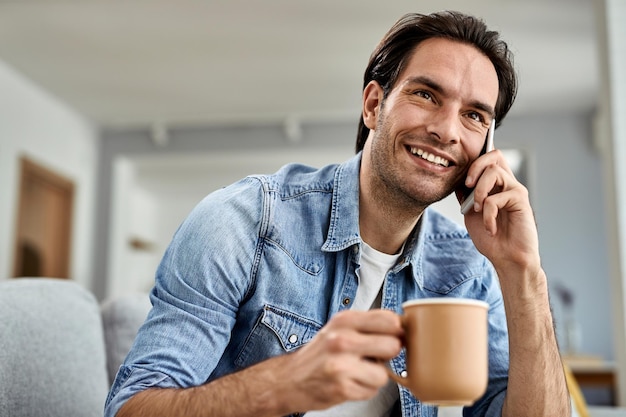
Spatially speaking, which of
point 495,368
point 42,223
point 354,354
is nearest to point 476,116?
point 495,368

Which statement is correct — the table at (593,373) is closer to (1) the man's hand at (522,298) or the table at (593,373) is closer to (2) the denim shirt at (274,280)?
(2) the denim shirt at (274,280)

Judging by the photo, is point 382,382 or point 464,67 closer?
point 382,382

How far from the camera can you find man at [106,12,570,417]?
1.04m

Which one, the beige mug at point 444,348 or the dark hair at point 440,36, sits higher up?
the dark hair at point 440,36

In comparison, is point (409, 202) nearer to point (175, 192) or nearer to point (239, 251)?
point (239, 251)

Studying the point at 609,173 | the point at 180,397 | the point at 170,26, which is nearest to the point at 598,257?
the point at 609,173

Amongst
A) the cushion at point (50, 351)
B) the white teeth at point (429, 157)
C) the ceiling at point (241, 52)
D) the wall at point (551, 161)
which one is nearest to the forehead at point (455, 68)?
the white teeth at point (429, 157)

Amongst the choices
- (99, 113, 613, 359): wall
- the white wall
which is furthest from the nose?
(99, 113, 613, 359): wall

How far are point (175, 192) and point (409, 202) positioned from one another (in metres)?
8.37

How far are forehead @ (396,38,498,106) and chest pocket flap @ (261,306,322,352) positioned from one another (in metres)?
0.46

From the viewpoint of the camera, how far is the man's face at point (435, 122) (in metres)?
1.23

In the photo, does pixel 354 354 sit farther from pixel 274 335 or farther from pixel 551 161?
pixel 551 161

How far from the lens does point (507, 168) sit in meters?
1.24

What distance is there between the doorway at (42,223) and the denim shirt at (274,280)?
4.72 m
